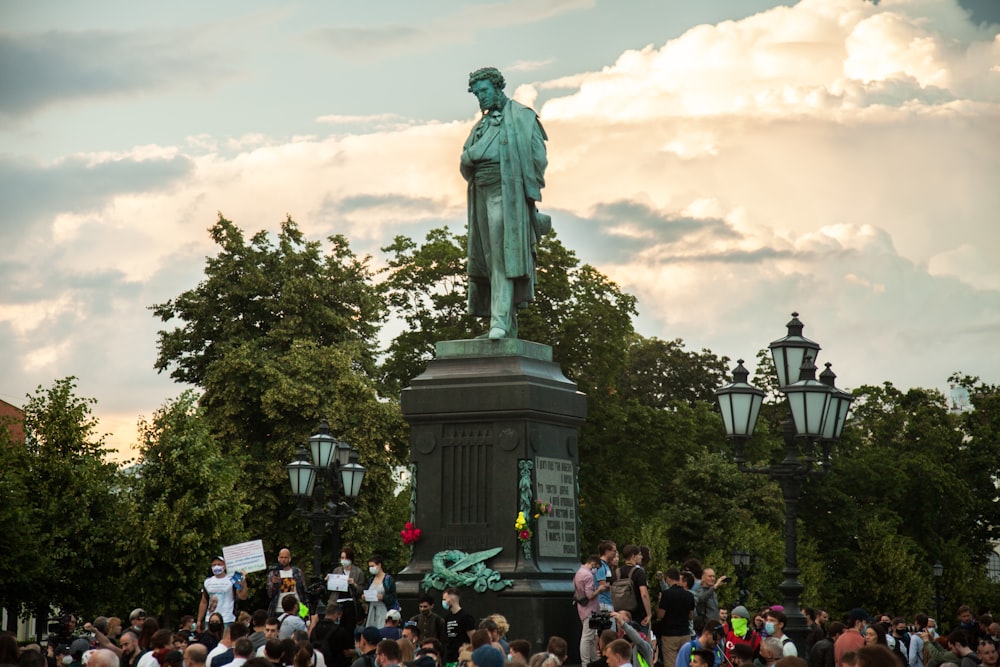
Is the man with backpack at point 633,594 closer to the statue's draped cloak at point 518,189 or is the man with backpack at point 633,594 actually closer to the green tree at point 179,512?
the statue's draped cloak at point 518,189

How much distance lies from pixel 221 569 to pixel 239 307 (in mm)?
29289

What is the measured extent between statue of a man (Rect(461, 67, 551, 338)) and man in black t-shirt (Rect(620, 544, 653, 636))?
3857 mm

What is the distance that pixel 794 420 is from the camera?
15961 mm

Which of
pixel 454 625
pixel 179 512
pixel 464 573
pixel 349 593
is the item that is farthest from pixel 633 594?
pixel 179 512

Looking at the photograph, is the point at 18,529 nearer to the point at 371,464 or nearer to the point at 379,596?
the point at 371,464

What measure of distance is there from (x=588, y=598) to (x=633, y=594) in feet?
1.80

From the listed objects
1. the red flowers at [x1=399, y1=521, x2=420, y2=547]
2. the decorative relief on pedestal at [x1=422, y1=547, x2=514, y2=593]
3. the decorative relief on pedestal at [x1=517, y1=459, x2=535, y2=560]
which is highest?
the decorative relief on pedestal at [x1=517, y1=459, x2=535, y2=560]

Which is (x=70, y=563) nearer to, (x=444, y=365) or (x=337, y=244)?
(x=337, y=244)

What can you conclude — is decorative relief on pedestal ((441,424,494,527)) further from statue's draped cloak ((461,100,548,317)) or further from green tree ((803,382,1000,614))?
green tree ((803,382,1000,614))

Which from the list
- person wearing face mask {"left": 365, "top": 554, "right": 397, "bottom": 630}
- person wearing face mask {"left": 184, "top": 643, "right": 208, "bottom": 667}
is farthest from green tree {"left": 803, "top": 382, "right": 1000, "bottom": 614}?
person wearing face mask {"left": 184, "top": 643, "right": 208, "bottom": 667}

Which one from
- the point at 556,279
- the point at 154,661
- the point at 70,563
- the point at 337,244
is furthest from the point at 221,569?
the point at 337,244

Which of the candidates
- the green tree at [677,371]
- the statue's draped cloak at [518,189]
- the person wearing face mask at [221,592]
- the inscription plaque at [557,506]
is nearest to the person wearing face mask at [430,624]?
the inscription plaque at [557,506]

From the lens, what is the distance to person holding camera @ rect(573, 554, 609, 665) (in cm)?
1653

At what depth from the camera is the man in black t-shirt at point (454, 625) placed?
53.4 ft
